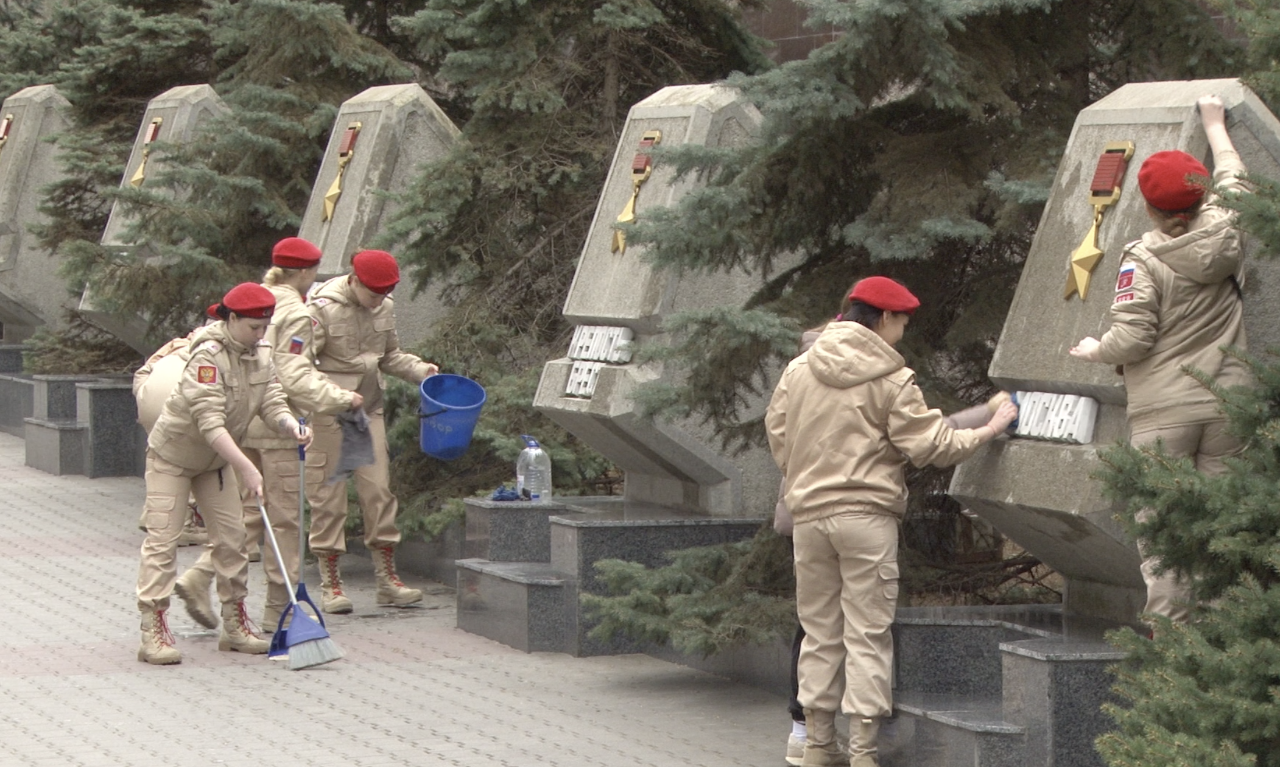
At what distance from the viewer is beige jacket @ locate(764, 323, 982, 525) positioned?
6.78 metres

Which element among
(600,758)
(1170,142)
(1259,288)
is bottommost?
(600,758)

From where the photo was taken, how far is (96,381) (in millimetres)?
17984

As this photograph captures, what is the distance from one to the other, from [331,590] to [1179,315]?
20.1ft

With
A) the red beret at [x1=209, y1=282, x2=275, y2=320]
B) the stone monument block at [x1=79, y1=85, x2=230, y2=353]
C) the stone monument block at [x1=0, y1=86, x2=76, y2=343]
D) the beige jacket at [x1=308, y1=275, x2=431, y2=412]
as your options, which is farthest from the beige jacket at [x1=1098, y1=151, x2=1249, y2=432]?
the stone monument block at [x1=0, y1=86, x2=76, y2=343]

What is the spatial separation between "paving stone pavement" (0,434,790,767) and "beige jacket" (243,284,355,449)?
43.8 inches

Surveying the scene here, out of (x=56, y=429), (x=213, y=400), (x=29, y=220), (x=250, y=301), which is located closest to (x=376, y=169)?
(x=250, y=301)

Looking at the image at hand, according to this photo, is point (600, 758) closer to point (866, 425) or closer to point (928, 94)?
point (866, 425)

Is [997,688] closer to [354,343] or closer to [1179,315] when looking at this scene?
[1179,315]

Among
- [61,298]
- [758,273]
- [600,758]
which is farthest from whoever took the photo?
[61,298]

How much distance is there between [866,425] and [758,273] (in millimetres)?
2918

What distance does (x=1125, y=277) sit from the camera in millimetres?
6262

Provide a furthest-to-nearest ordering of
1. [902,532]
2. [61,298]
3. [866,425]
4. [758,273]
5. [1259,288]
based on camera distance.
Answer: [61,298] → [758,273] → [902,532] → [866,425] → [1259,288]

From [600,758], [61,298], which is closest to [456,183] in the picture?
[600,758]

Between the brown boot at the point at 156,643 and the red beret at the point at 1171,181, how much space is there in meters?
5.43
